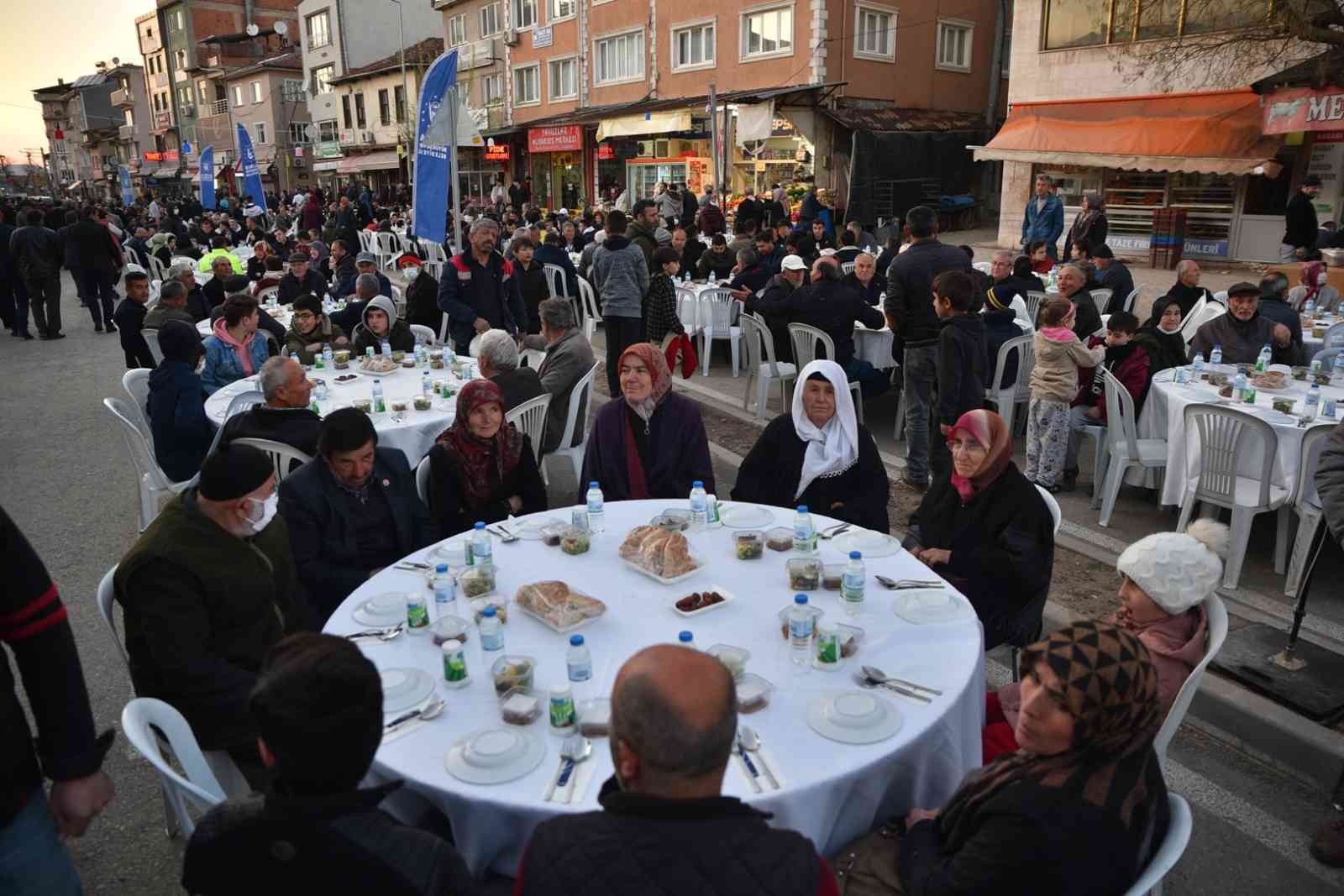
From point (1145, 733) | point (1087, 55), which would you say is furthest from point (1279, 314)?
point (1087, 55)

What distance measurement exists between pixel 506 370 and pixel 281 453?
1540mm

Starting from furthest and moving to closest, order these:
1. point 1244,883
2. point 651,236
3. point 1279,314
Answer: point 651,236, point 1279,314, point 1244,883

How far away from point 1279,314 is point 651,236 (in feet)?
25.0

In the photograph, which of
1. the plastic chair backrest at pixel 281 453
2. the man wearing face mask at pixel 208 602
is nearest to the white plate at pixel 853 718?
the man wearing face mask at pixel 208 602

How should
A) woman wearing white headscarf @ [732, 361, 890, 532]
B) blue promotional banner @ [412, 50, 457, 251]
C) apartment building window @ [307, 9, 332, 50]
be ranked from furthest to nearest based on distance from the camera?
apartment building window @ [307, 9, 332, 50] → blue promotional banner @ [412, 50, 457, 251] → woman wearing white headscarf @ [732, 361, 890, 532]

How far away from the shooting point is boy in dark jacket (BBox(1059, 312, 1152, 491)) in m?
6.34

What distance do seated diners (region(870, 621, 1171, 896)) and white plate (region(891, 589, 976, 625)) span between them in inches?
36.0

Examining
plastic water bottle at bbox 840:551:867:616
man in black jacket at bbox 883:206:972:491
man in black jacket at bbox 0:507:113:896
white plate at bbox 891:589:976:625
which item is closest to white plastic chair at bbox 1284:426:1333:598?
man in black jacket at bbox 883:206:972:491

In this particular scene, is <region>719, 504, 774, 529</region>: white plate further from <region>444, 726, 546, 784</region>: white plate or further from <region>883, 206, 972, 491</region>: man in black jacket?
<region>883, 206, 972, 491</region>: man in black jacket

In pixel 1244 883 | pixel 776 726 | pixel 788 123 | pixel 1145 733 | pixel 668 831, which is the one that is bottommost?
pixel 1244 883

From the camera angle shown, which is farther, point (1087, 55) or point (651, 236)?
point (1087, 55)

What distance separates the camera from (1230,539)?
5062mm

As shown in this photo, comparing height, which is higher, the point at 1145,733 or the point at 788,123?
the point at 788,123

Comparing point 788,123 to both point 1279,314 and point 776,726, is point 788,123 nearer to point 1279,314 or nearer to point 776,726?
point 1279,314
